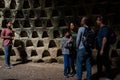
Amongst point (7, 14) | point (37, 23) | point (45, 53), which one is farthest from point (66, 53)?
point (7, 14)

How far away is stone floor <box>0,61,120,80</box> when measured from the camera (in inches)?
456

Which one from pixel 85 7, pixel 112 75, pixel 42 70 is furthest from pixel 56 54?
pixel 112 75

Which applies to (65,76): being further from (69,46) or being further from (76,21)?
(76,21)

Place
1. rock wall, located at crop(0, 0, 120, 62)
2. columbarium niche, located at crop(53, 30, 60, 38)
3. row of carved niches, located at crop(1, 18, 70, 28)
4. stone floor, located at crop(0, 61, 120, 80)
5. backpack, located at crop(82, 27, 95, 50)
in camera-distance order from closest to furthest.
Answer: backpack, located at crop(82, 27, 95, 50)
stone floor, located at crop(0, 61, 120, 80)
rock wall, located at crop(0, 0, 120, 62)
row of carved niches, located at crop(1, 18, 70, 28)
columbarium niche, located at crop(53, 30, 60, 38)

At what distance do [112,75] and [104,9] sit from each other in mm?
2792

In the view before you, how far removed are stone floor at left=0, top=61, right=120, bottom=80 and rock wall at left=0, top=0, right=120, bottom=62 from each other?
741 mm

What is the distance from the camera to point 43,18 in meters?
14.5

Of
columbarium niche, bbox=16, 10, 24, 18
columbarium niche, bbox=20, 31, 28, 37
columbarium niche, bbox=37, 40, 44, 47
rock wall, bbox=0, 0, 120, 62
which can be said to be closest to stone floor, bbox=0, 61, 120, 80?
rock wall, bbox=0, 0, 120, 62

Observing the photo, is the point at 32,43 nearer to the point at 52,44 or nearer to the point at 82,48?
the point at 52,44

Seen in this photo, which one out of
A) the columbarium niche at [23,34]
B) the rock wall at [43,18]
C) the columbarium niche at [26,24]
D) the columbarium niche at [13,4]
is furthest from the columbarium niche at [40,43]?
the columbarium niche at [13,4]

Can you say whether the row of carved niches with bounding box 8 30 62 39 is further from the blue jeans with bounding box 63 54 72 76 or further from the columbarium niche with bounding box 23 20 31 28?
the blue jeans with bounding box 63 54 72 76

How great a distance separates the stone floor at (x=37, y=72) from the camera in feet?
38.0

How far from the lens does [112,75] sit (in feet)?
36.7

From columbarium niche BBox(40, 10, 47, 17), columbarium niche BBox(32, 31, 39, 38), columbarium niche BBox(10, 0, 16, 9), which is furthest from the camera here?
columbarium niche BBox(10, 0, 16, 9)
